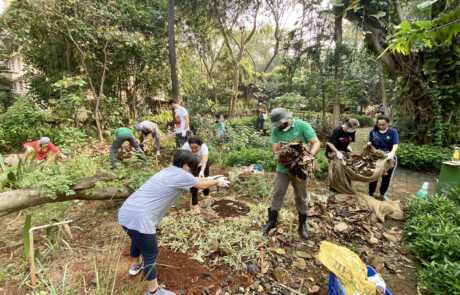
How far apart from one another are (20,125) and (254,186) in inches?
301

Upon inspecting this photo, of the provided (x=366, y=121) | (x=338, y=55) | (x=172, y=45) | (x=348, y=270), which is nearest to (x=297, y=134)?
(x=348, y=270)

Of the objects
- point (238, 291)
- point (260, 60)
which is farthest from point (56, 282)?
point (260, 60)

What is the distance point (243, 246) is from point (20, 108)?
8.60 meters

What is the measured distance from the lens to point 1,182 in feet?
9.80

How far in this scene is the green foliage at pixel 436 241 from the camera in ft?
7.16

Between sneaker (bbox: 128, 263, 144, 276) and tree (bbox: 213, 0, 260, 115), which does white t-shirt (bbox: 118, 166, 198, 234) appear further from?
tree (bbox: 213, 0, 260, 115)

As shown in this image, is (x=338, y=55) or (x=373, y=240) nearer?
(x=373, y=240)

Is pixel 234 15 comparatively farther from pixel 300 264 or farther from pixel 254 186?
pixel 300 264

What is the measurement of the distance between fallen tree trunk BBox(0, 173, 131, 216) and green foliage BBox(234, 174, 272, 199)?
1945 mm

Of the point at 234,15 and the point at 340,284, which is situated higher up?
the point at 234,15

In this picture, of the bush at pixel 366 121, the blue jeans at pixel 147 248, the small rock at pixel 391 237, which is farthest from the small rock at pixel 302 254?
the bush at pixel 366 121

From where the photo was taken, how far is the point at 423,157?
5.90 metres

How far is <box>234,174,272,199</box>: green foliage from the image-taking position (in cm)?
423

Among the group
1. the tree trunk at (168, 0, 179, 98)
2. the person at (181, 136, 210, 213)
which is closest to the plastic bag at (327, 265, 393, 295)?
the person at (181, 136, 210, 213)
